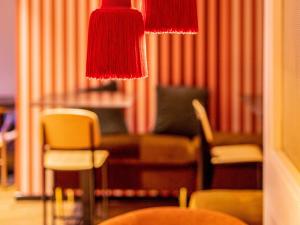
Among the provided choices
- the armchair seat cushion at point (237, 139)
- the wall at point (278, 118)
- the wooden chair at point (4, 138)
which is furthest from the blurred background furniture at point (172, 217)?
the wooden chair at point (4, 138)

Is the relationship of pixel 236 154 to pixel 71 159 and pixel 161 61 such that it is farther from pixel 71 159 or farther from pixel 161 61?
pixel 161 61

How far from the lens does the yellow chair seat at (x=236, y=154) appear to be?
183 inches

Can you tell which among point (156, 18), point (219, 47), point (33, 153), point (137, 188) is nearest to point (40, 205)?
point (33, 153)

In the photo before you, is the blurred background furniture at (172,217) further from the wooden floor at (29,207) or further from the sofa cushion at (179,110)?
the sofa cushion at (179,110)

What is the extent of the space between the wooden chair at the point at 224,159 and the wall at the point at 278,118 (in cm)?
Result: 182

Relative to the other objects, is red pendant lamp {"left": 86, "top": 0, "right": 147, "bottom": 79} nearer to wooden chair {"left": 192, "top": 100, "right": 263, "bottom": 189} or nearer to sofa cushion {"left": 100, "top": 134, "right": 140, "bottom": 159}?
wooden chair {"left": 192, "top": 100, "right": 263, "bottom": 189}

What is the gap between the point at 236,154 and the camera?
15.6ft

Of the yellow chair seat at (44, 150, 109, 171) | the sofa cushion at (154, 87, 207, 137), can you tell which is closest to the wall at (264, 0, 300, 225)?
the yellow chair seat at (44, 150, 109, 171)

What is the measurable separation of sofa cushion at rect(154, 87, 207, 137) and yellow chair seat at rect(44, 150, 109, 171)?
131 centimetres

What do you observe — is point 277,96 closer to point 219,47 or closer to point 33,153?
point 219,47

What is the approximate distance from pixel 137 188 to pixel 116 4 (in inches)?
171

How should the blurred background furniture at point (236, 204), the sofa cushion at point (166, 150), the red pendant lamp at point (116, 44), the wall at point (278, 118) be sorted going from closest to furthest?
the red pendant lamp at point (116, 44) → the wall at point (278, 118) → the blurred background furniture at point (236, 204) → the sofa cushion at point (166, 150)

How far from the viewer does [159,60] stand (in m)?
5.96

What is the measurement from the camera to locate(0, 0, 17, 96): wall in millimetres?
7707
